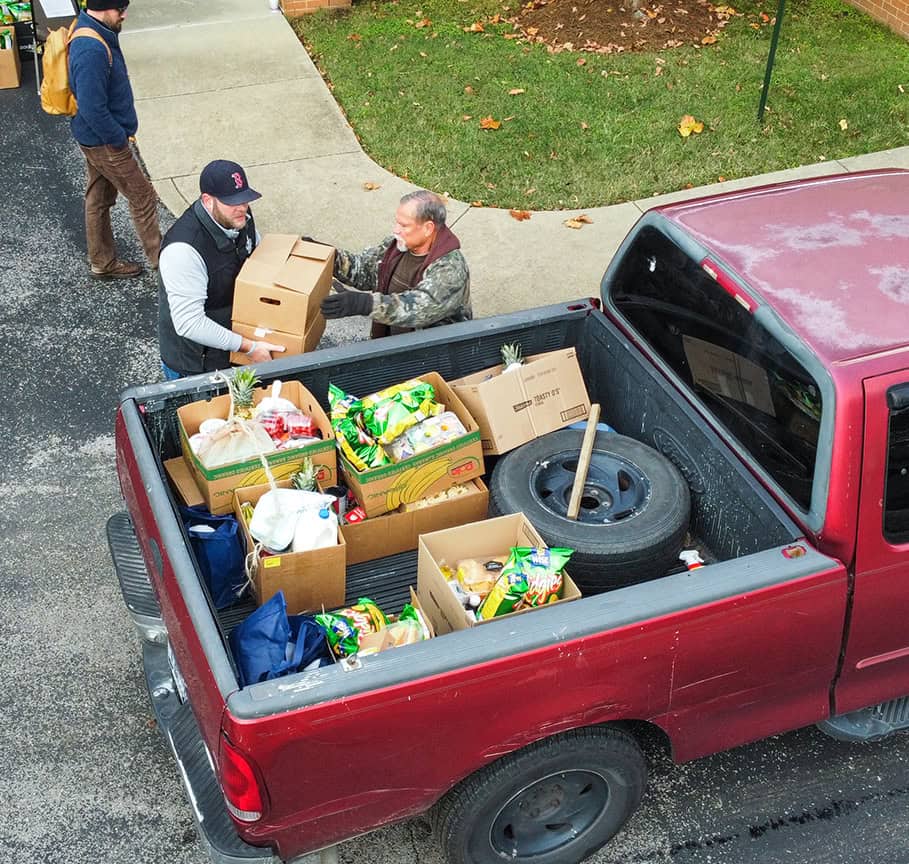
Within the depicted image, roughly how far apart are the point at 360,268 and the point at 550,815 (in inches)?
108

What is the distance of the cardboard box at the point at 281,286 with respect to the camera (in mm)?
4961

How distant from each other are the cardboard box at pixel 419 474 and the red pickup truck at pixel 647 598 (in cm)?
14

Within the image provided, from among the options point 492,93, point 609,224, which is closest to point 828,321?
point 609,224

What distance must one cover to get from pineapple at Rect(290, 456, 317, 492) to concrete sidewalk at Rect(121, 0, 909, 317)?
3.32 meters

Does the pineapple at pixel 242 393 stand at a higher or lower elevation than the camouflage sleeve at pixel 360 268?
higher

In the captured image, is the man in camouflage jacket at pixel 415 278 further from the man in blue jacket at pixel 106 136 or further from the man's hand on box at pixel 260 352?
the man in blue jacket at pixel 106 136

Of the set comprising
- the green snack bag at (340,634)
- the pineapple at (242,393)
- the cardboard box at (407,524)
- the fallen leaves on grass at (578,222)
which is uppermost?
the pineapple at (242,393)

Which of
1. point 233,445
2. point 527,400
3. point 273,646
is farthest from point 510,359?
point 273,646

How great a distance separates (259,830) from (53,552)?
8.80 ft

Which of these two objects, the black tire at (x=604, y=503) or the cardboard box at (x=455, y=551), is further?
the black tire at (x=604, y=503)

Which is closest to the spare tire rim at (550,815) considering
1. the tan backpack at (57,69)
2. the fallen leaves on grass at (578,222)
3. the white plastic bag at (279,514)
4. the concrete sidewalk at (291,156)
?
the white plastic bag at (279,514)

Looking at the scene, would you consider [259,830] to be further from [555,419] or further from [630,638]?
[555,419]

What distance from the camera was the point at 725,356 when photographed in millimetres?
4191

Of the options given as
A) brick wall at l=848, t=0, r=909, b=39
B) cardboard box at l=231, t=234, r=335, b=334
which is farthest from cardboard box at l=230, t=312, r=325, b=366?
brick wall at l=848, t=0, r=909, b=39
